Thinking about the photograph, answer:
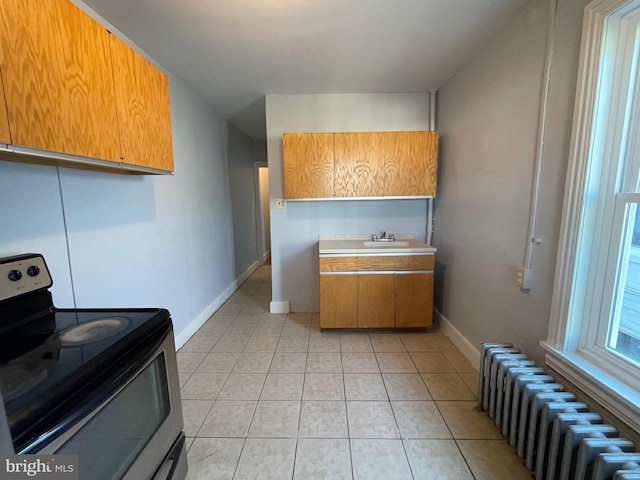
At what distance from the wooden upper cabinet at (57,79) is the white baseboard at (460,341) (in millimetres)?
2695

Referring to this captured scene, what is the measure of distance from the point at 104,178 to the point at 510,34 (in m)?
2.69

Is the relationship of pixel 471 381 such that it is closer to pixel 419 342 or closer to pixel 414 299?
pixel 419 342

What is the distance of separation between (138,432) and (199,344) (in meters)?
1.68

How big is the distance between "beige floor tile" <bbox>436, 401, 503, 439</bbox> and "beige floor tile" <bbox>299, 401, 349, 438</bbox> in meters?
0.62

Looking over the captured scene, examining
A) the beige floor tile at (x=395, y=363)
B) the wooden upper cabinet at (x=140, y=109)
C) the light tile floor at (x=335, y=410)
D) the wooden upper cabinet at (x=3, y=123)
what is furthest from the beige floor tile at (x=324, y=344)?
the wooden upper cabinet at (x=3, y=123)

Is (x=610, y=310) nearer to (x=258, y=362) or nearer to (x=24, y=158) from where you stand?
(x=258, y=362)

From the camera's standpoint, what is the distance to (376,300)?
263 centimetres

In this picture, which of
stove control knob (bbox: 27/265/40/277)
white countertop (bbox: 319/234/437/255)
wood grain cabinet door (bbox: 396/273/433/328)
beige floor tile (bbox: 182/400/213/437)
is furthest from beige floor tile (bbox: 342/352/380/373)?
stove control knob (bbox: 27/265/40/277)

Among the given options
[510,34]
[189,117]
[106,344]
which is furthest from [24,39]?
[510,34]

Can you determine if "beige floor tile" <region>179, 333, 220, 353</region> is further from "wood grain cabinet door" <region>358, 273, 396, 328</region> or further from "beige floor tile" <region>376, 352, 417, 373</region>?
"beige floor tile" <region>376, 352, 417, 373</region>

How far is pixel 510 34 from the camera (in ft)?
5.70

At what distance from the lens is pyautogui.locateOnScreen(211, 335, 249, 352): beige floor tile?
247cm

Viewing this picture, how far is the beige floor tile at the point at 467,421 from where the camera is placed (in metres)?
1.54

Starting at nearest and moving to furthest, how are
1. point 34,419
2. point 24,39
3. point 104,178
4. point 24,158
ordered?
point 34,419
point 24,39
point 24,158
point 104,178
